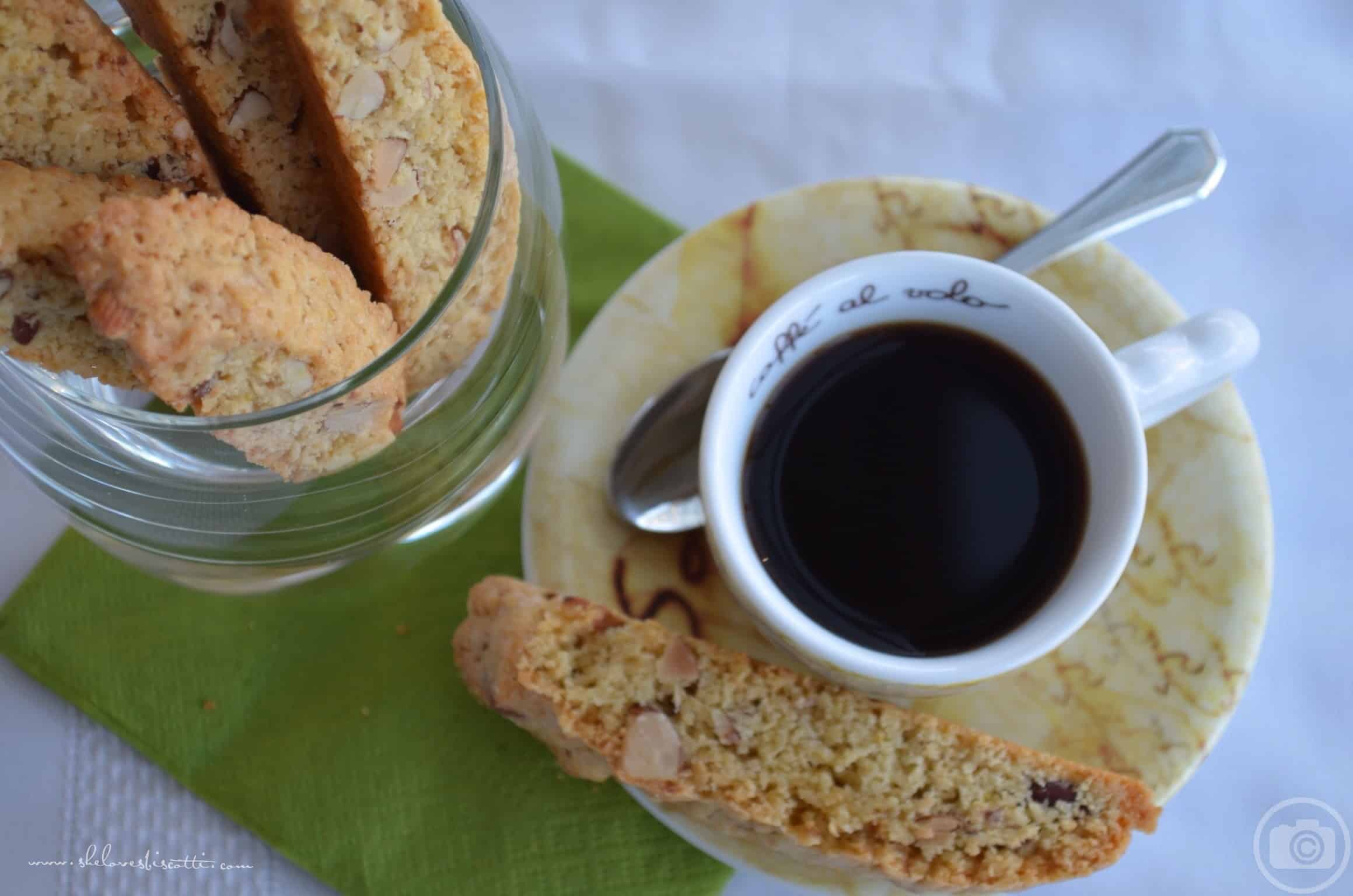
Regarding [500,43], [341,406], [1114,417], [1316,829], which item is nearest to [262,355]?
[341,406]

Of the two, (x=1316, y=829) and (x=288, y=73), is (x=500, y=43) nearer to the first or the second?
(x=288, y=73)

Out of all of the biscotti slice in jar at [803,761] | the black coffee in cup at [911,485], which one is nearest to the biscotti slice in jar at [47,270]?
the biscotti slice in jar at [803,761]

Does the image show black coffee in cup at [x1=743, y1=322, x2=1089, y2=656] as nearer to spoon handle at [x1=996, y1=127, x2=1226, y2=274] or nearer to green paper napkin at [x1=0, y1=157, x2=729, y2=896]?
spoon handle at [x1=996, y1=127, x2=1226, y2=274]

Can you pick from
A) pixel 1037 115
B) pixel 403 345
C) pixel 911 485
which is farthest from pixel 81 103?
pixel 1037 115

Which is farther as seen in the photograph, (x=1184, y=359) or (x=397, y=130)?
(x=1184, y=359)

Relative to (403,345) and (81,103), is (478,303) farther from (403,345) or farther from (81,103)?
(81,103)

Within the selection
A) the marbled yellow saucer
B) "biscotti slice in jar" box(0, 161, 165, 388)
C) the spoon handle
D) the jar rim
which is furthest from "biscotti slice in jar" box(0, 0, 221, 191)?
the spoon handle
